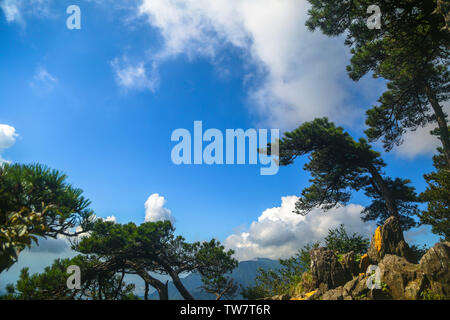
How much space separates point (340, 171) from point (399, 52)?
8.29 metres

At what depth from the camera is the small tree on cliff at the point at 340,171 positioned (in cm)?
1422

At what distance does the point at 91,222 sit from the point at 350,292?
8.92 meters

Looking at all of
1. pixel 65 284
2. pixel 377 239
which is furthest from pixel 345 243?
pixel 65 284

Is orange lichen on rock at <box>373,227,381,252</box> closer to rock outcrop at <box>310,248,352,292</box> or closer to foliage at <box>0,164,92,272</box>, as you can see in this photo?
rock outcrop at <box>310,248,352,292</box>

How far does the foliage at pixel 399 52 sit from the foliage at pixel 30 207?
1339 cm

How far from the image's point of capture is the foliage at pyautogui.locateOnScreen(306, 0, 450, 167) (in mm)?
9531

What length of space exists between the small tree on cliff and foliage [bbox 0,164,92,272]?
12.1 meters

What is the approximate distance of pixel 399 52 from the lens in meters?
10.2

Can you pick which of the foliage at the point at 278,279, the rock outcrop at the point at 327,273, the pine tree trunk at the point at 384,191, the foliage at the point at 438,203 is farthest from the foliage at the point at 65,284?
the foliage at the point at 438,203

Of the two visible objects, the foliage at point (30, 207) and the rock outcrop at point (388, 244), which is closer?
the foliage at point (30, 207)

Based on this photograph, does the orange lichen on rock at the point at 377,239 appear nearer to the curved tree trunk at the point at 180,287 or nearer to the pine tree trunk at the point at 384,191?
the pine tree trunk at the point at 384,191
